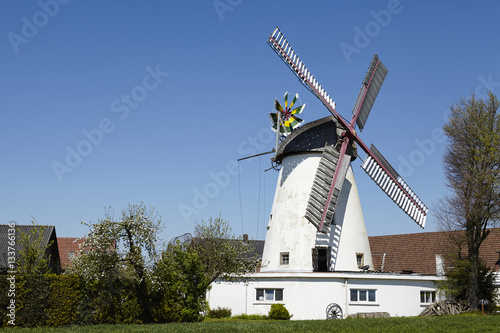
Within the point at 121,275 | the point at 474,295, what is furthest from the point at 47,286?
the point at 474,295

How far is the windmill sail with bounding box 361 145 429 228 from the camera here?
32.0m

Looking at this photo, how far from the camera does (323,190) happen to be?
98.7 ft

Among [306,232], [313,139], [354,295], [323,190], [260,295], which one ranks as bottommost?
[260,295]

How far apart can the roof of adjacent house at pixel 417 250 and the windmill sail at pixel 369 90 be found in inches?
481

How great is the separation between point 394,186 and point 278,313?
1081 cm

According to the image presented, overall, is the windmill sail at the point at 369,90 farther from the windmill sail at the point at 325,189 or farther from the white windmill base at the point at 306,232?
the white windmill base at the point at 306,232

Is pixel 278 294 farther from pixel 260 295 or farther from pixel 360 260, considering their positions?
pixel 360 260

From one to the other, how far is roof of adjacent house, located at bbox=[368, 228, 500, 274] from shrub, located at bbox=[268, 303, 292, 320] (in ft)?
44.0

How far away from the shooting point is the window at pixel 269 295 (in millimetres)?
30578

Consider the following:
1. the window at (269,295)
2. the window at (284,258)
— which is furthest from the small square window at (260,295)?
the window at (284,258)

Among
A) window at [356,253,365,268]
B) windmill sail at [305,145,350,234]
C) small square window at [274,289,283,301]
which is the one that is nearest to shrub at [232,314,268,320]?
small square window at [274,289,283,301]

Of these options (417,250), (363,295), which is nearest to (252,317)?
(363,295)

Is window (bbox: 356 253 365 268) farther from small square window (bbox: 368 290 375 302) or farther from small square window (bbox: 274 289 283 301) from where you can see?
small square window (bbox: 274 289 283 301)

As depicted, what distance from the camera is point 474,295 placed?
32.9 metres
